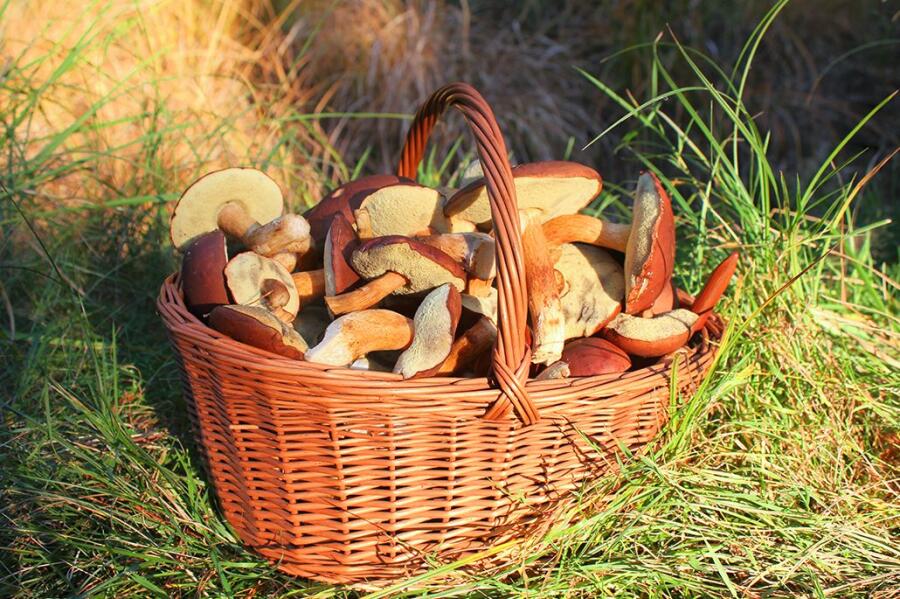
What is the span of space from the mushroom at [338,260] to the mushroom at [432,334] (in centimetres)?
14

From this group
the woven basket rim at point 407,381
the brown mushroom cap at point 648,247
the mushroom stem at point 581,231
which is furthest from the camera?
the mushroom stem at point 581,231

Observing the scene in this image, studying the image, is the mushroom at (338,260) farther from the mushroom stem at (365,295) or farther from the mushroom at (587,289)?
the mushroom at (587,289)

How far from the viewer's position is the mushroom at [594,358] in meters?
1.21

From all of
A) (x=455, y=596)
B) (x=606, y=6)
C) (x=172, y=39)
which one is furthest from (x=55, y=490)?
(x=606, y=6)

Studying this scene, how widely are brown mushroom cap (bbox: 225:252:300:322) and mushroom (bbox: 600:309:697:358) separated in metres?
0.52

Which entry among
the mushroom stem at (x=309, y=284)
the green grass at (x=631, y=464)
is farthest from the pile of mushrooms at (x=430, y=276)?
the green grass at (x=631, y=464)

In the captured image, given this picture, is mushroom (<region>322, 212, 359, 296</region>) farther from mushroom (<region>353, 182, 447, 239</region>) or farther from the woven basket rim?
the woven basket rim

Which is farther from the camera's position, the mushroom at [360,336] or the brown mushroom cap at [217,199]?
the brown mushroom cap at [217,199]

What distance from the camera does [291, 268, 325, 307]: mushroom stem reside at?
1.34 metres

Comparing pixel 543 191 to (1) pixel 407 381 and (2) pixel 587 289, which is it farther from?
(1) pixel 407 381

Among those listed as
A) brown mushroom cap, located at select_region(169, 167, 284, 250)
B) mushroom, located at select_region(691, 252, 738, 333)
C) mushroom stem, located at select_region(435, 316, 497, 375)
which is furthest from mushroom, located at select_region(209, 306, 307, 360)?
mushroom, located at select_region(691, 252, 738, 333)

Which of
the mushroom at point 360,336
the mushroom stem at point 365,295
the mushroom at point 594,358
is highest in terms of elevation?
the mushroom stem at point 365,295

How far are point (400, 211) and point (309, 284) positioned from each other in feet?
0.65

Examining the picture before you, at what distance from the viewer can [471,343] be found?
1.21 meters
